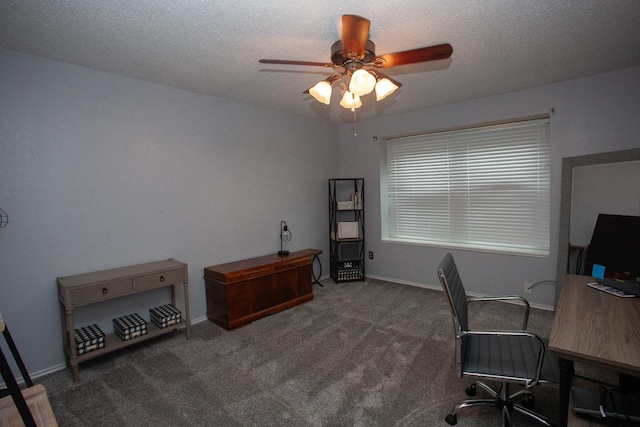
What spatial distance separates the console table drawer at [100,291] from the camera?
90.0 inches

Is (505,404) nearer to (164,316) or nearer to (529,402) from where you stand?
(529,402)

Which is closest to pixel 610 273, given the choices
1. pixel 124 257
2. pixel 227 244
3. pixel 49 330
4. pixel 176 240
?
pixel 227 244

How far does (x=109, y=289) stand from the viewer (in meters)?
2.42

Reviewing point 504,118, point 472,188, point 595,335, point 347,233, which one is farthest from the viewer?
point 347,233

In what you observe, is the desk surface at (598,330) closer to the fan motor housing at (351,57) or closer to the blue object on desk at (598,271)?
the blue object on desk at (598,271)

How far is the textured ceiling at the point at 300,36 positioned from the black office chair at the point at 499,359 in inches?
58.8

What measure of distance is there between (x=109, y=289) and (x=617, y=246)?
12.2 feet

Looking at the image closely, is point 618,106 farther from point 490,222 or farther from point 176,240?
point 176,240

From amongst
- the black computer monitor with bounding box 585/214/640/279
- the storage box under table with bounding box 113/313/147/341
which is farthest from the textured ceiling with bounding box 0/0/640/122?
the storage box under table with bounding box 113/313/147/341

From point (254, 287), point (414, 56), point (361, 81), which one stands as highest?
point (414, 56)

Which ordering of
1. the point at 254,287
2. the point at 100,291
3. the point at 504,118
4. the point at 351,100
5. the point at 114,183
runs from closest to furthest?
the point at 351,100, the point at 100,291, the point at 114,183, the point at 254,287, the point at 504,118

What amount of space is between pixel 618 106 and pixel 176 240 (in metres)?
4.38

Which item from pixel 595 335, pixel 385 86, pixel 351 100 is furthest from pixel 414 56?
pixel 595 335

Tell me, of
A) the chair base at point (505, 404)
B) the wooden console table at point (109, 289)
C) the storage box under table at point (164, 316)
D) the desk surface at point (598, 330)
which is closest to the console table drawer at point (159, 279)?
the wooden console table at point (109, 289)
